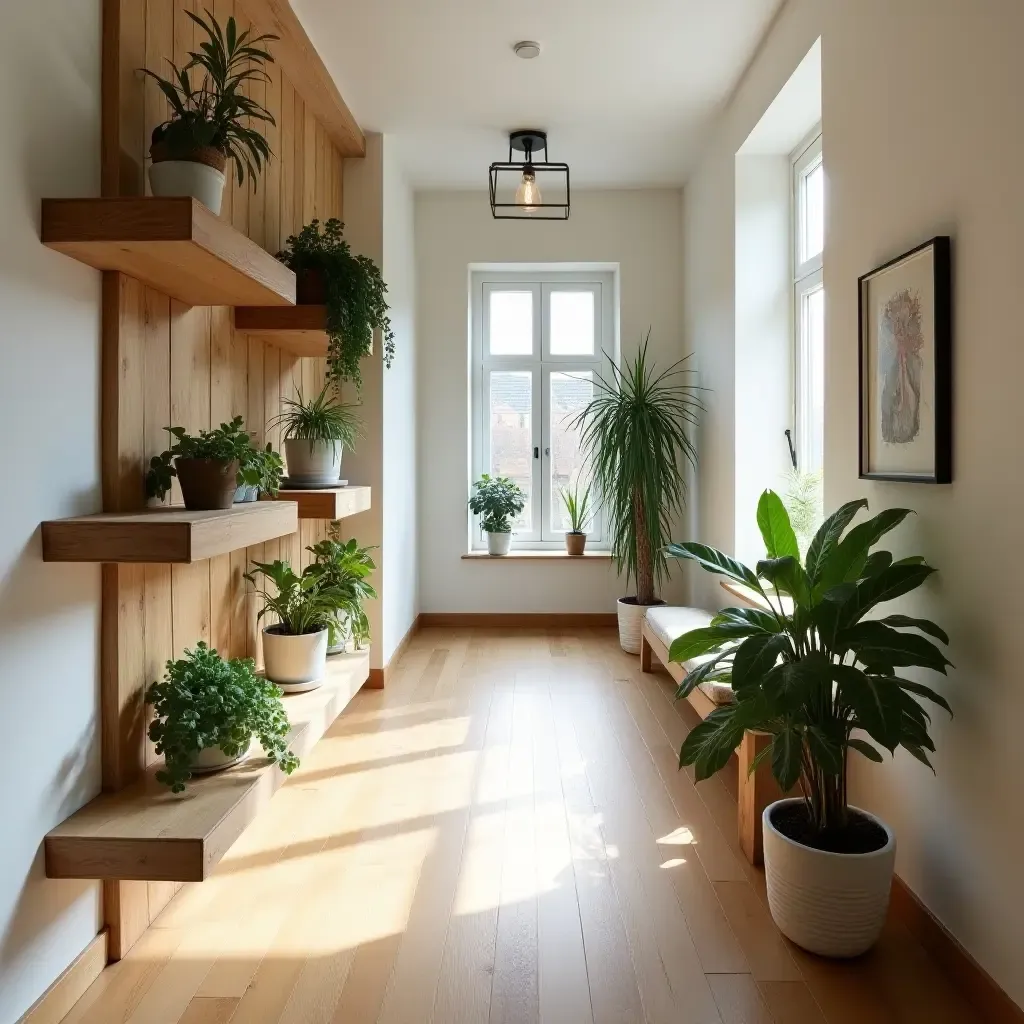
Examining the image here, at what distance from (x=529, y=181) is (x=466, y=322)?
1.33m

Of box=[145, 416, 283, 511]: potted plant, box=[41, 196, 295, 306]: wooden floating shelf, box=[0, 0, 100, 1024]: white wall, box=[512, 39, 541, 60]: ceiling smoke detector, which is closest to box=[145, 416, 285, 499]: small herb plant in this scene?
box=[145, 416, 283, 511]: potted plant

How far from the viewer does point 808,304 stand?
3588 mm

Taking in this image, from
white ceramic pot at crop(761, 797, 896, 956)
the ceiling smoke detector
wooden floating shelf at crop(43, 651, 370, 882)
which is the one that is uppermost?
the ceiling smoke detector

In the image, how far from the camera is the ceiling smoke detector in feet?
10.6

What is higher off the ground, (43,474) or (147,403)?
(147,403)

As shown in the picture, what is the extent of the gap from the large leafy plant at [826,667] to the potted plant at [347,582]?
1423 millimetres

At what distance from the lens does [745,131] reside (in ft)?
11.7

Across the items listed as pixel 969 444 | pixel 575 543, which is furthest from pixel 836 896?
pixel 575 543

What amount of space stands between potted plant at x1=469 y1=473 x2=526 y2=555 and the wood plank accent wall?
251 cm

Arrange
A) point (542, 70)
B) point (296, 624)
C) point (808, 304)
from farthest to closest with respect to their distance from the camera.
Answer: point (808, 304) < point (542, 70) < point (296, 624)

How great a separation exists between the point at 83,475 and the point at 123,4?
1087 millimetres

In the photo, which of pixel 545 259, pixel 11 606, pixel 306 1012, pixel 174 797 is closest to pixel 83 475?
pixel 11 606

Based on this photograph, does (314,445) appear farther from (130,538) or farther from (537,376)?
(537,376)

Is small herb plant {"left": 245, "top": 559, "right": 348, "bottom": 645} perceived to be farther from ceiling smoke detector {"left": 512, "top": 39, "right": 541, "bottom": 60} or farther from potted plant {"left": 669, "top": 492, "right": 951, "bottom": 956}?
ceiling smoke detector {"left": 512, "top": 39, "right": 541, "bottom": 60}
